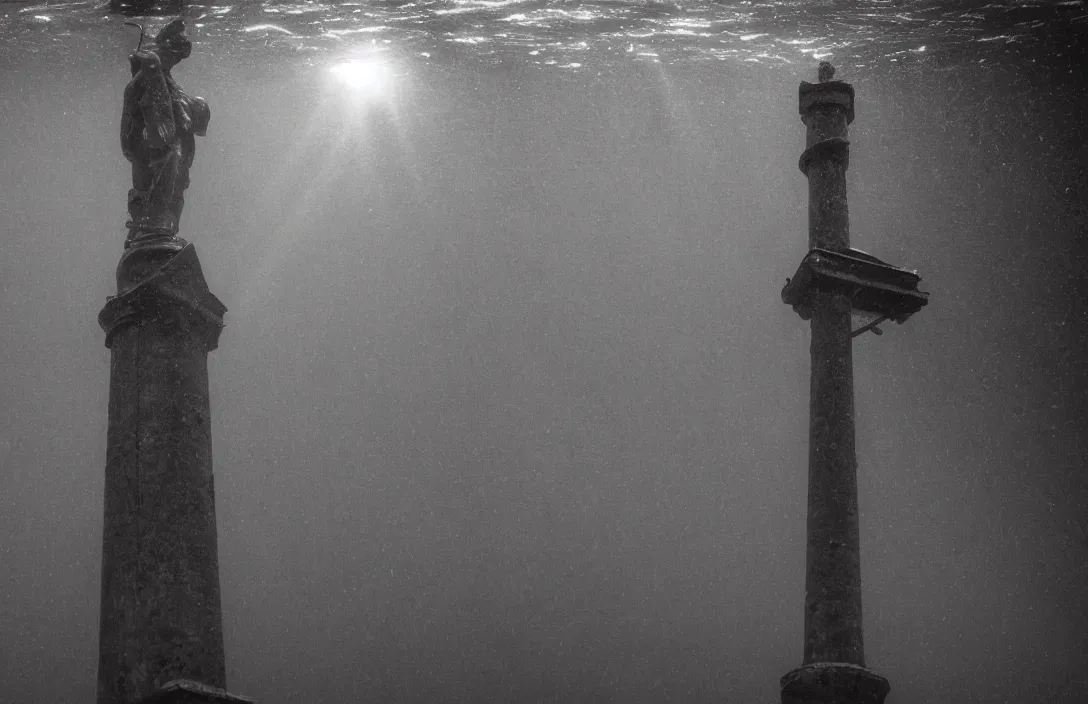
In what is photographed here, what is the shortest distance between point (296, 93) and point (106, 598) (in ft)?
76.3

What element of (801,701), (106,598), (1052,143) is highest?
(1052,143)

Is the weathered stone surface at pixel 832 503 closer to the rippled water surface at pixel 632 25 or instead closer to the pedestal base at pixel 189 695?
the pedestal base at pixel 189 695

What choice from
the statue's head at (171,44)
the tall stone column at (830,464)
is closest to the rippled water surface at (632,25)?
the statue's head at (171,44)

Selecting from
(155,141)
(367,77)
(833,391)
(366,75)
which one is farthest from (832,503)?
(367,77)

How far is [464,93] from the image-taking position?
108 feet

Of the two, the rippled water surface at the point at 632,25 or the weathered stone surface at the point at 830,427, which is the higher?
the rippled water surface at the point at 632,25

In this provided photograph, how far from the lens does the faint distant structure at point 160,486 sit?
924 cm

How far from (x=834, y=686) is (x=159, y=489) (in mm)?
4713

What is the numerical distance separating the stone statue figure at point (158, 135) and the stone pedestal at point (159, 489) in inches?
20.2

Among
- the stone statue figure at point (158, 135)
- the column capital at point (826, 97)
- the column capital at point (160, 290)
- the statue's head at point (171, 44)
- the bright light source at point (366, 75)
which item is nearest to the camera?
the column capital at point (160, 290)

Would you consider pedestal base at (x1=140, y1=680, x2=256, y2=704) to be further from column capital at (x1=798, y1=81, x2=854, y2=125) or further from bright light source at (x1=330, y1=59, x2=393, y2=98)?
bright light source at (x1=330, y1=59, x2=393, y2=98)

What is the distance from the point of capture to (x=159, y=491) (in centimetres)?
979

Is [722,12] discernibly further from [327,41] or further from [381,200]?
[381,200]

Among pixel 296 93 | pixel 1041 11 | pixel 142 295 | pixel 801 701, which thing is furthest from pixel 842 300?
pixel 296 93
